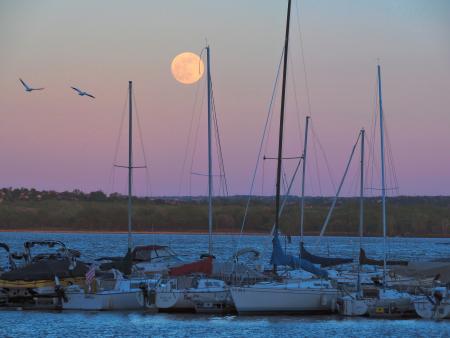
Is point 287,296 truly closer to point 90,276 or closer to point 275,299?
point 275,299

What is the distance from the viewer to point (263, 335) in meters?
39.1

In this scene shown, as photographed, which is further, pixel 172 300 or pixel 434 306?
pixel 172 300

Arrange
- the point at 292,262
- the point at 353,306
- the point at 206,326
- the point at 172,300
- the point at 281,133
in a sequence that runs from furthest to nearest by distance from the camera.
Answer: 1. the point at 281,133
2. the point at 292,262
3. the point at 172,300
4. the point at 353,306
5. the point at 206,326

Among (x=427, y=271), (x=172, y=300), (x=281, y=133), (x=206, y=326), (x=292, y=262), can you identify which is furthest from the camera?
(x=427, y=271)

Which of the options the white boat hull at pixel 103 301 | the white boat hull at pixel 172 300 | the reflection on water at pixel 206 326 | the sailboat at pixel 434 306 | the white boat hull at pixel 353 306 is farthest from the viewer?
the white boat hull at pixel 103 301

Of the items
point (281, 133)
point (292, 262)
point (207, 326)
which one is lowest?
point (207, 326)

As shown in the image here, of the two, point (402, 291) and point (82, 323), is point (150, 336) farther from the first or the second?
point (402, 291)

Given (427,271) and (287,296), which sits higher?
(427,271)

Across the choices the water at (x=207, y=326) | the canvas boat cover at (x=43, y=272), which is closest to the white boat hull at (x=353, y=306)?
the water at (x=207, y=326)

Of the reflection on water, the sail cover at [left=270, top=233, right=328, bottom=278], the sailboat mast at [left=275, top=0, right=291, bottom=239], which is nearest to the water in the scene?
the reflection on water

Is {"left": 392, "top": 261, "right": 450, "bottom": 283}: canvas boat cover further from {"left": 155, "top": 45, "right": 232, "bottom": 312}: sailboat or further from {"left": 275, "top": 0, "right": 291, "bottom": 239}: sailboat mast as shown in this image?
{"left": 155, "top": 45, "right": 232, "bottom": 312}: sailboat

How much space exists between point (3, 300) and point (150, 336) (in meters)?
11.5

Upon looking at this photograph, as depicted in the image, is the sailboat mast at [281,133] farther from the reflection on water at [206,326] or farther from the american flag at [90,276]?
the american flag at [90,276]

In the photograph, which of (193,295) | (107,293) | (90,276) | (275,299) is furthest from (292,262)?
(90,276)
